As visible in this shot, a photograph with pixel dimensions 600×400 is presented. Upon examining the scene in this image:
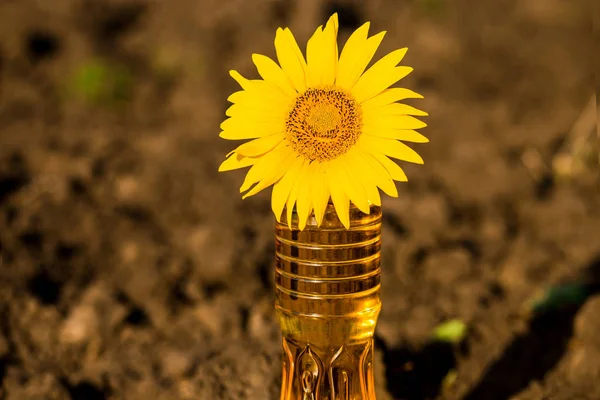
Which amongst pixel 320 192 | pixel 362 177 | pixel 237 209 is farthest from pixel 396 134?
pixel 237 209

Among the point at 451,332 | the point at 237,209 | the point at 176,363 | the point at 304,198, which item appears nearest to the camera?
the point at 304,198

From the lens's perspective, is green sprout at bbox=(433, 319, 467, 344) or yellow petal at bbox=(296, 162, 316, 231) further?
green sprout at bbox=(433, 319, 467, 344)

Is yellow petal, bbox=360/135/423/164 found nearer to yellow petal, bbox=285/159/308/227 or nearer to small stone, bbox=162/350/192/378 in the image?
yellow petal, bbox=285/159/308/227

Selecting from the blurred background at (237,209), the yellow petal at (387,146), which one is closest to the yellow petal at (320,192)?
the yellow petal at (387,146)

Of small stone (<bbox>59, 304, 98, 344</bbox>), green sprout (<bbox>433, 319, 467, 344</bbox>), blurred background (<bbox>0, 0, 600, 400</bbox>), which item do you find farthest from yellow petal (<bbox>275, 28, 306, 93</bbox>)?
small stone (<bbox>59, 304, 98, 344</bbox>)

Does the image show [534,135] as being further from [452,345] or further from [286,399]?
[286,399]

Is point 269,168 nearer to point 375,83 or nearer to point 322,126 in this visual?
point 322,126
